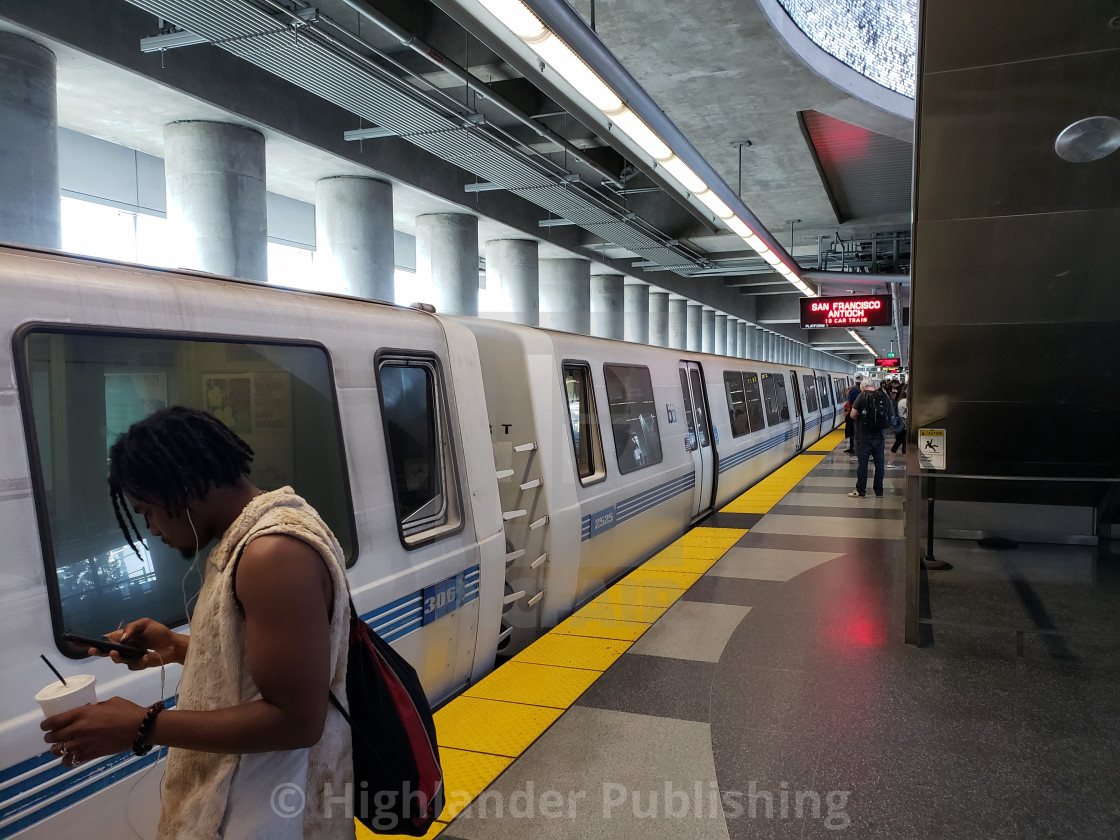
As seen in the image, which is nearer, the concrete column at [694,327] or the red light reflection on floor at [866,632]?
the red light reflection on floor at [866,632]

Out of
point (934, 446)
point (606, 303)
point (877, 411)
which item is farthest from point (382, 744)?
point (606, 303)

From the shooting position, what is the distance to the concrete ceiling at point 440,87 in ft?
20.3

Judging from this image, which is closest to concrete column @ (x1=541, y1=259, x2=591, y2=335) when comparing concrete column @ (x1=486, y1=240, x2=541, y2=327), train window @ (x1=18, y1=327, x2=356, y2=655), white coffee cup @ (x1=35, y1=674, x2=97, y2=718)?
concrete column @ (x1=486, y1=240, x2=541, y2=327)

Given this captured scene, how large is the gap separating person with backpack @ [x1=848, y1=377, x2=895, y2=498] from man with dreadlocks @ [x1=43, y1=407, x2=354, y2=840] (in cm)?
940

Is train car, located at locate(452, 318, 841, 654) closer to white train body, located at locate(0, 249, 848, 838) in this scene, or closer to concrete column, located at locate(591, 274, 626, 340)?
white train body, located at locate(0, 249, 848, 838)

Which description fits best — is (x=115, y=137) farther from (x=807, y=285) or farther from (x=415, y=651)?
(x=807, y=285)

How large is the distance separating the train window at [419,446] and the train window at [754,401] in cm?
918

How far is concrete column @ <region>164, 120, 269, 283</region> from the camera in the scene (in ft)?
23.1

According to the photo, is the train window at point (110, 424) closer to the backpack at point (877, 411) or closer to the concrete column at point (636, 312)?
the backpack at point (877, 411)

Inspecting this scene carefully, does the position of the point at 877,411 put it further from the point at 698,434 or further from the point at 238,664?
the point at 238,664

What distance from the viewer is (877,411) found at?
982 cm

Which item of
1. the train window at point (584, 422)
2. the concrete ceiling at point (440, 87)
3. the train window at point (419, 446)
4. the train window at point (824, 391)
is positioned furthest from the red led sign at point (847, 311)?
the train window at point (419, 446)

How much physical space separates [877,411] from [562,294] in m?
7.44

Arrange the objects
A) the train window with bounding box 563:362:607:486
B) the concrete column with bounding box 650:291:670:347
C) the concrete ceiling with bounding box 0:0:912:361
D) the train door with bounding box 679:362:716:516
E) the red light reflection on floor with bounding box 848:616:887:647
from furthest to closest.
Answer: the concrete column with bounding box 650:291:670:347, the train door with bounding box 679:362:716:516, the concrete ceiling with bounding box 0:0:912:361, the train window with bounding box 563:362:607:486, the red light reflection on floor with bounding box 848:616:887:647
